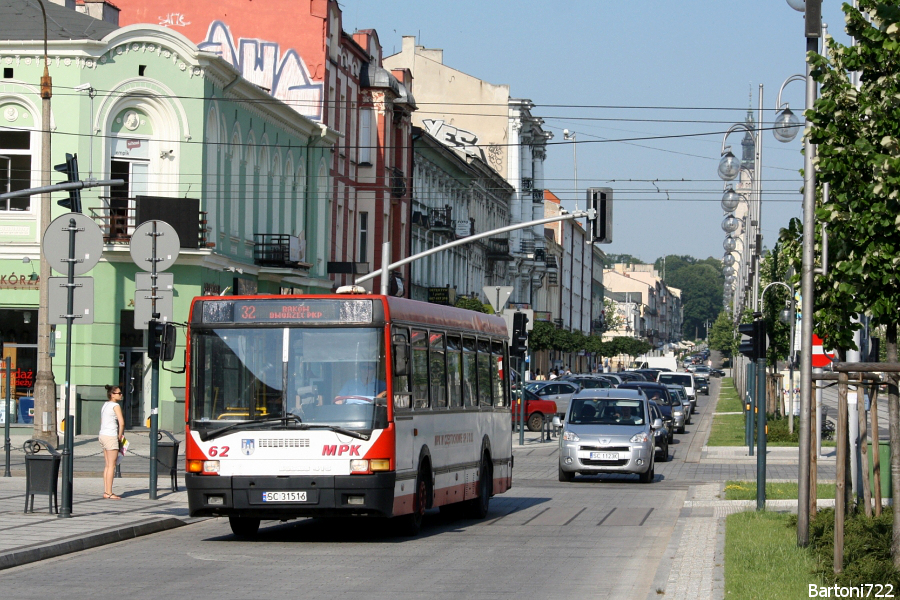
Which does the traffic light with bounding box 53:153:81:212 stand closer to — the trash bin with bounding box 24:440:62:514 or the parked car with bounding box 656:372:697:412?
the trash bin with bounding box 24:440:62:514

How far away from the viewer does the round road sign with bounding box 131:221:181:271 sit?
18.8 meters

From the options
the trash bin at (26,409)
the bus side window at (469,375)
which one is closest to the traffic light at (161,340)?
the bus side window at (469,375)

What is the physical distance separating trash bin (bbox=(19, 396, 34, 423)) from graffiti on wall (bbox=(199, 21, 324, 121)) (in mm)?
16272

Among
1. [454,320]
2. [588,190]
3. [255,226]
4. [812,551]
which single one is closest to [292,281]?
[255,226]

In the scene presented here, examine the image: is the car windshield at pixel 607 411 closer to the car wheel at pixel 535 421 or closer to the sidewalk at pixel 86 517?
the sidewalk at pixel 86 517

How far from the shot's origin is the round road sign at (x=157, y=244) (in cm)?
1877

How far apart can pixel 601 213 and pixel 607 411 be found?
415cm

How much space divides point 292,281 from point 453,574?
111 feet

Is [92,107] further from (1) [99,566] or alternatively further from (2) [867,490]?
(2) [867,490]

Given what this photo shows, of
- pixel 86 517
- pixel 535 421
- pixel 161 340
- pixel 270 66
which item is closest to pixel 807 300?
pixel 161 340

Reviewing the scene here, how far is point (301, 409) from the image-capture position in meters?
14.4

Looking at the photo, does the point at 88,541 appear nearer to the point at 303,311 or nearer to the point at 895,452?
the point at 303,311

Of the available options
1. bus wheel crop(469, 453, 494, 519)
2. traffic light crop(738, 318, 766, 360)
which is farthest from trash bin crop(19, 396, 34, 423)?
traffic light crop(738, 318, 766, 360)

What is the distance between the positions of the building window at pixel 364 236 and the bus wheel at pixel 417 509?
39070 millimetres
